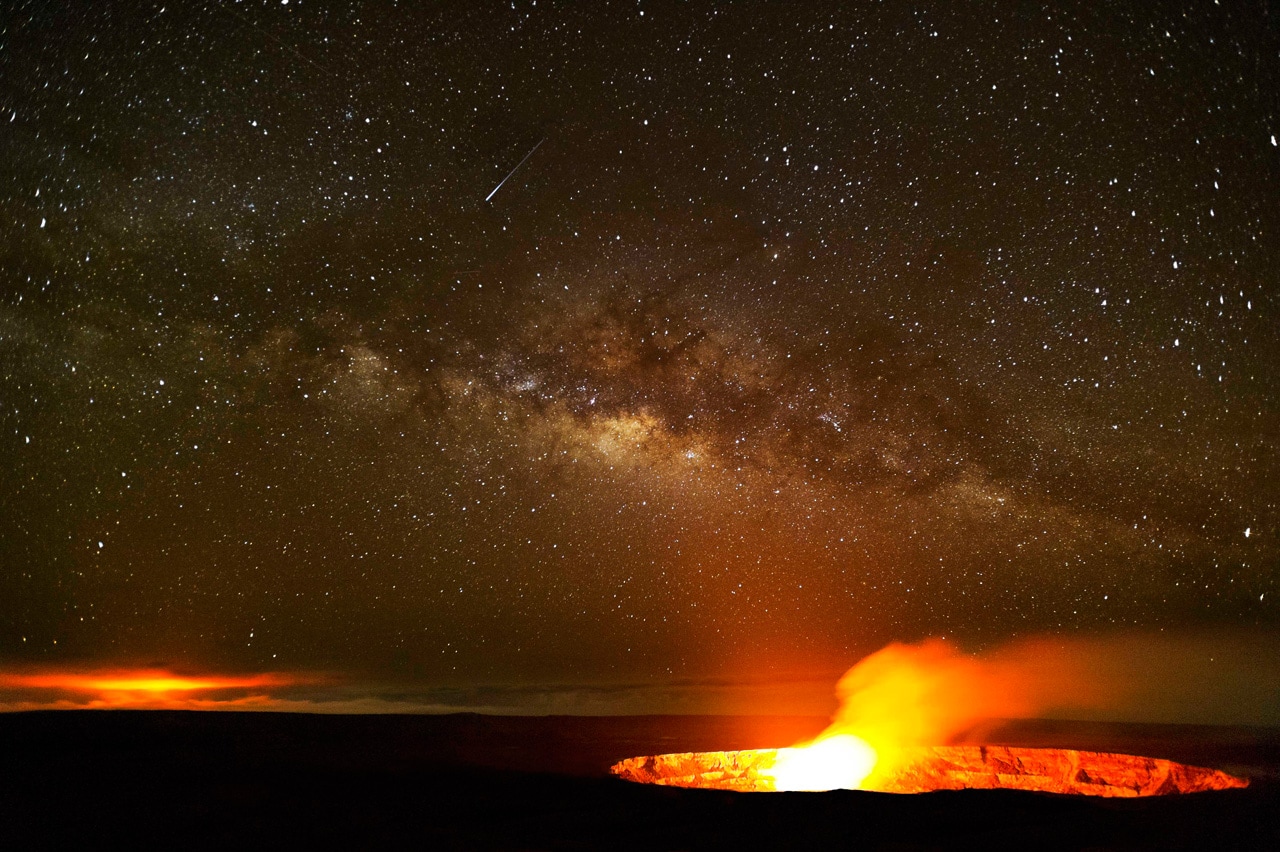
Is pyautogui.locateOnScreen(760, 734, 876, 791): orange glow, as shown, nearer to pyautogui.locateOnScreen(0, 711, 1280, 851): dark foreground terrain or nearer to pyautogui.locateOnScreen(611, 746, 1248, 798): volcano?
pyautogui.locateOnScreen(611, 746, 1248, 798): volcano

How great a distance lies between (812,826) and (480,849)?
15.8ft

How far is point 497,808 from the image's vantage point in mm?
13258

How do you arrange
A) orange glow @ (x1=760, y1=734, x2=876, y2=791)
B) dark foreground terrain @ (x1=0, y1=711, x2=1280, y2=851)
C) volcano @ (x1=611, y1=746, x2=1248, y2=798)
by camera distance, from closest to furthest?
1. dark foreground terrain @ (x1=0, y1=711, x2=1280, y2=851)
2. volcano @ (x1=611, y1=746, x2=1248, y2=798)
3. orange glow @ (x1=760, y1=734, x2=876, y2=791)

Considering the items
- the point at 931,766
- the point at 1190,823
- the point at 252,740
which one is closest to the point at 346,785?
the point at 252,740

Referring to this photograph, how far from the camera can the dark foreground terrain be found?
11.2 m

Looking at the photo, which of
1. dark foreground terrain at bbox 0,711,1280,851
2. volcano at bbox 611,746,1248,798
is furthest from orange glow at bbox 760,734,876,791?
dark foreground terrain at bbox 0,711,1280,851

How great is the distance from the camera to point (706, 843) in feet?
35.9

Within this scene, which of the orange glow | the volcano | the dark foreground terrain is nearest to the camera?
the dark foreground terrain

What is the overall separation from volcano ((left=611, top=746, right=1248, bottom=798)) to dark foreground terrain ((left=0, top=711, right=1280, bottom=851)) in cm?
99

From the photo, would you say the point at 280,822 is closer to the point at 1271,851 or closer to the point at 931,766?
the point at 1271,851

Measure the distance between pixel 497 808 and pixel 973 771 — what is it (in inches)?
682

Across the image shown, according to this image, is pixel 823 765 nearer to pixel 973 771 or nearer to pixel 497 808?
pixel 973 771

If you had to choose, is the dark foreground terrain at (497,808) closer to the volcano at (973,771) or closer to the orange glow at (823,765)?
the volcano at (973,771)

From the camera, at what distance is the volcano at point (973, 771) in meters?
20.4
